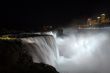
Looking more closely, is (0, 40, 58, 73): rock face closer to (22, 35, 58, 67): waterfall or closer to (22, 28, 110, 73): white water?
(22, 35, 58, 67): waterfall

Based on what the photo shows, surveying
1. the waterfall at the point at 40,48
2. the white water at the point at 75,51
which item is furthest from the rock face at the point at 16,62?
the white water at the point at 75,51

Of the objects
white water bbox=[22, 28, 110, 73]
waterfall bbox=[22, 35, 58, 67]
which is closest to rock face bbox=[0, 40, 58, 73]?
waterfall bbox=[22, 35, 58, 67]

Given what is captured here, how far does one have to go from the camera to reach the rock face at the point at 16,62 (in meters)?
11.4

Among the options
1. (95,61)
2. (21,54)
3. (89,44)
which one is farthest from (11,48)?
(89,44)

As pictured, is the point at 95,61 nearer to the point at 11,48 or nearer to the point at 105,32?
the point at 105,32

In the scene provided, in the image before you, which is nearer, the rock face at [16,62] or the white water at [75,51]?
the rock face at [16,62]

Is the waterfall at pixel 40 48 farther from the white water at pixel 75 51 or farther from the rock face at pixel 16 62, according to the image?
the rock face at pixel 16 62

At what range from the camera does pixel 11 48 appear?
15758mm

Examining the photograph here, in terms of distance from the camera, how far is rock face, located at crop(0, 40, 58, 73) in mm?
11430

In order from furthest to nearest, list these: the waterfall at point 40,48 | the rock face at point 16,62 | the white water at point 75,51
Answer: the white water at point 75,51
the waterfall at point 40,48
the rock face at point 16,62

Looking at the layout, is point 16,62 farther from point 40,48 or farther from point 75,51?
point 75,51

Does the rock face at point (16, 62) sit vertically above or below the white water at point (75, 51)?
above

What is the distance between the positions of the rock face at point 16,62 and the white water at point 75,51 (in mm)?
2804

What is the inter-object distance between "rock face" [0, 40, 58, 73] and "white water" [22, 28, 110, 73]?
2804mm
